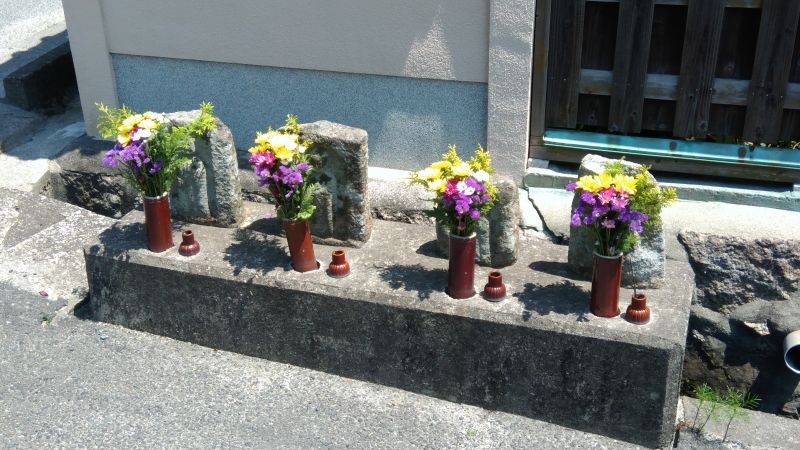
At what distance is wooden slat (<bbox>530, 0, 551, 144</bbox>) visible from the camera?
5066 mm

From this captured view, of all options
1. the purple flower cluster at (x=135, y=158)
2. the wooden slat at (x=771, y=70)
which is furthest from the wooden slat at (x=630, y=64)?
the purple flower cluster at (x=135, y=158)

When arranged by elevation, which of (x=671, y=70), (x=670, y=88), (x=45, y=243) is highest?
(x=671, y=70)

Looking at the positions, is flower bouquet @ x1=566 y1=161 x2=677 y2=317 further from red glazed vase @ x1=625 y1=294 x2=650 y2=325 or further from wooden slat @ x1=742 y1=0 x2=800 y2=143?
wooden slat @ x1=742 y1=0 x2=800 y2=143

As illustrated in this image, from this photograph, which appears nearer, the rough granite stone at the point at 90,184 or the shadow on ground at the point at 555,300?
the shadow on ground at the point at 555,300

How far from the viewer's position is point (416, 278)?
174 inches

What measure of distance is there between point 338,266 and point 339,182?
0.51 meters

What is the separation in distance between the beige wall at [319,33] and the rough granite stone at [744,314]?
1789 mm

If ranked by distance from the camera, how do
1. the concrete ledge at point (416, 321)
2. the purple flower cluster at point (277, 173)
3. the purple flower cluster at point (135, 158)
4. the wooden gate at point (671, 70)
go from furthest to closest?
the wooden gate at point (671, 70) → the purple flower cluster at point (135, 158) → the purple flower cluster at point (277, 173) → the concrete ledge at point (416, 321)

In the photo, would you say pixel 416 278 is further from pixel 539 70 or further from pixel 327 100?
pixel 327 100

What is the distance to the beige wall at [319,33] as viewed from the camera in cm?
517

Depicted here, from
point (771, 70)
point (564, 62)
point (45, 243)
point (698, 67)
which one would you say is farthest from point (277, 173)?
point (771, 70)

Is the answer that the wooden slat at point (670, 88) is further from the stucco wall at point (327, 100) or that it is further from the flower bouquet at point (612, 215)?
the flower bouquet at point (612, 215)

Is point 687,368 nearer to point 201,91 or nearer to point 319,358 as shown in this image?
point 319,358

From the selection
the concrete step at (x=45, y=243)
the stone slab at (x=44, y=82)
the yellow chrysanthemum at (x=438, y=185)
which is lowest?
the concrete step at (x=45, y=243)
